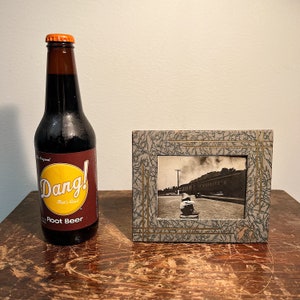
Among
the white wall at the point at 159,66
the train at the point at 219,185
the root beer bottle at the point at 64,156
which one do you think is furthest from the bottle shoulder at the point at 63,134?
the white wall at the point at 159,66

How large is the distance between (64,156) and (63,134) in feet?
0.13

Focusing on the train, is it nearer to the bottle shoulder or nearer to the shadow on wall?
the bottle shoulder

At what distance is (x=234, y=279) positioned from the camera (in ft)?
1.43

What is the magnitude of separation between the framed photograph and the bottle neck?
13 centimetres

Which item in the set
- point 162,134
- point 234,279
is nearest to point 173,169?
point 162,134

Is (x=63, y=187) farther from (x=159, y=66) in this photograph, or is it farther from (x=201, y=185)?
(x=159, y=66)

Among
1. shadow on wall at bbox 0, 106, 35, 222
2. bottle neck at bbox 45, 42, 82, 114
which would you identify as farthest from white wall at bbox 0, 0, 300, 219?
bottle neck at bbox 45, 42, 82, 114

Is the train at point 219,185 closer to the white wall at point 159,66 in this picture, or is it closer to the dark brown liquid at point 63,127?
the dark brown liquid at point 63,127

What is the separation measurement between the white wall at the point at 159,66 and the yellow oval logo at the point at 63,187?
0.34 metres

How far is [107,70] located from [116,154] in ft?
0.75

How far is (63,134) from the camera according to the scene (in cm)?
51

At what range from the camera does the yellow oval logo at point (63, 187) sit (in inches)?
19.7

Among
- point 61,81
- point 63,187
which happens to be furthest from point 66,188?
point 61,81

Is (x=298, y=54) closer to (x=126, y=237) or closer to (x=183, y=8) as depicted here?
(x=183, y=8)
